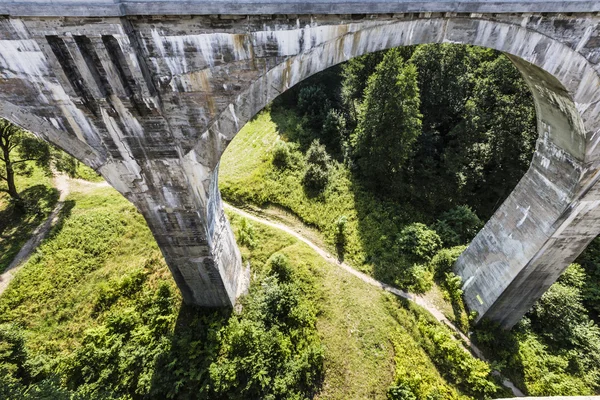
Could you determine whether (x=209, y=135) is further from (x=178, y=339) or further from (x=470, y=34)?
(x=178, y=339)

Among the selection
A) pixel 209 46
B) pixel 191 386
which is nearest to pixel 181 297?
pixel 191 386

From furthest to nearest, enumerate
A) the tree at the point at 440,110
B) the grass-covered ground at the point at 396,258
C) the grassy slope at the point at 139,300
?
the tree at the point at 440,110 → the grass-covered ground at the point at 396,258 → the grassy slope at the point at 139,300

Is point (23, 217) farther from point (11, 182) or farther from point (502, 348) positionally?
point (502, 348)

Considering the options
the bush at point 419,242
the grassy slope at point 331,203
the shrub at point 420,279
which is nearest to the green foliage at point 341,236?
the grassy slope at point 331,203

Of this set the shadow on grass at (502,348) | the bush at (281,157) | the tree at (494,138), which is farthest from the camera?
the bush at (281,157)

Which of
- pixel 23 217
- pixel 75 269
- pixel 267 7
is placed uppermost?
pixel 267 7

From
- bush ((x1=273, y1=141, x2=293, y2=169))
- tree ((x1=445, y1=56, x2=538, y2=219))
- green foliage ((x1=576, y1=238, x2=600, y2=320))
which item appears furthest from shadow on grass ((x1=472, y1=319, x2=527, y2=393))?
bush ((x1=273, y1=141, x2=293, y2=169))

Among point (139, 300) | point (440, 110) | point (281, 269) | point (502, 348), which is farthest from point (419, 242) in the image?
point (139, 300)

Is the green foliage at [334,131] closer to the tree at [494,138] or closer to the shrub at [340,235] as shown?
the tree at [494,138]
